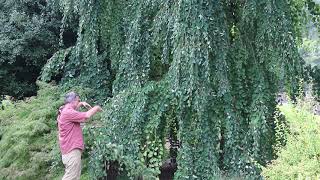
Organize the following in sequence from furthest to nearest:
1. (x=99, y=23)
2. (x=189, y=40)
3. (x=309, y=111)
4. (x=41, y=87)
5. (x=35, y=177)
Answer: (x=41, y=87), (x=99, y=23), (x=35, y=177), (x=189, y=40), (x=309, y=111)

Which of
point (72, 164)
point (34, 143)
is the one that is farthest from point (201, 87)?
point (34, 143)

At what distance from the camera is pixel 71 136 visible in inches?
203

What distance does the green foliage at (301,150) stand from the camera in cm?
359

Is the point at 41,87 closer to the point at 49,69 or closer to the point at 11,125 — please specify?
the point at 49,69

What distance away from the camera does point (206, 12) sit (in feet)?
16.6

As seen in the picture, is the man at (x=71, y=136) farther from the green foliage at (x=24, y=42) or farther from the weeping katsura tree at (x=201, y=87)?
the green foliage at (x=24, y=42)

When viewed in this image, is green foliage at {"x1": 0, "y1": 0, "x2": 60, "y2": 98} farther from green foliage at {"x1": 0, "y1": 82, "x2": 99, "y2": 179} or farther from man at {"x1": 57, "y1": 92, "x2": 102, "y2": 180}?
man at {"x1": 57, "y1": 92, "x2": 102, "y2": 180}

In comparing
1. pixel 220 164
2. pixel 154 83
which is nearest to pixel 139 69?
pixel 154 83

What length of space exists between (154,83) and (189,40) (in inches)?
31.9

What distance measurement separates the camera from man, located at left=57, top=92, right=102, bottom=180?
5.09 metres

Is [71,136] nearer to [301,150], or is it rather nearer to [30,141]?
[30,141]

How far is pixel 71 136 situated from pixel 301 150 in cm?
258

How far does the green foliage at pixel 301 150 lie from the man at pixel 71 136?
2.16 metres

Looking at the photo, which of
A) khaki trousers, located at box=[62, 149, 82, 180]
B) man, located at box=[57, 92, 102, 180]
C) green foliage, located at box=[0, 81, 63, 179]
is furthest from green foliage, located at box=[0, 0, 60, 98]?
khaki trousers, located at box=[62, 149, 82, 180]
